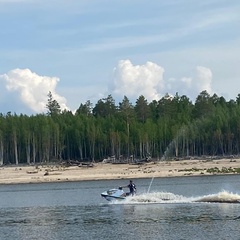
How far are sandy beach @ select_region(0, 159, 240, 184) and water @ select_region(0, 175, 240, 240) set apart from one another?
76.9 feet

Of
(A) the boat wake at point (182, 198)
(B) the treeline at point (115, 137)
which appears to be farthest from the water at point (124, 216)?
(B) the treeline at point (115, 137)

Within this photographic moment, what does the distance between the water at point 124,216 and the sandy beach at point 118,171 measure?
23.4 m

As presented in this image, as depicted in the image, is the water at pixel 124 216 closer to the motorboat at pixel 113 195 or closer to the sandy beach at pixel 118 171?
the motorboat at pixel 113 195

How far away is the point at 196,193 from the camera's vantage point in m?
82.5

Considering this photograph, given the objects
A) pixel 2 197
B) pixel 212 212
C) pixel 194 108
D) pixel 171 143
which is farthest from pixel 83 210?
pixel 194 108

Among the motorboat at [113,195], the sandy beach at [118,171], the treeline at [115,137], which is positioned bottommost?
the motorboat at [113,195]

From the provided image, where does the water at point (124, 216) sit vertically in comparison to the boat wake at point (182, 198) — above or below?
below

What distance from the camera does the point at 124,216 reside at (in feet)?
201

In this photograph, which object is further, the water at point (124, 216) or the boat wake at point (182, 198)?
the boat wake at point (182, 198)

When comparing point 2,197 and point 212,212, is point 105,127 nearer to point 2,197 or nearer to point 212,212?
point 2,197

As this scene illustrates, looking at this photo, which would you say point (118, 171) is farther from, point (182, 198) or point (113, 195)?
point (182, 198)

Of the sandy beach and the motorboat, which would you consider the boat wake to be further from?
the sandy beach

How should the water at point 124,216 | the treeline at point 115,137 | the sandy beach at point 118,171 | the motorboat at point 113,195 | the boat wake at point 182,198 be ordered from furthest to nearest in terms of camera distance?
the treeline at point 115,137 → the sandy beach at point 118,171 → the motorboat at point 113,195 → the boat wake at point 182,198 → the water at point 124,216

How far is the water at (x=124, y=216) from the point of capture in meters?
49.8
